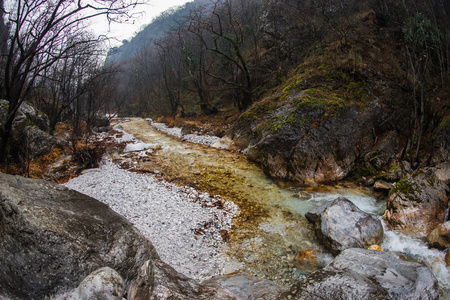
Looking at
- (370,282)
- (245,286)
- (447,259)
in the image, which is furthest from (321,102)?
(245,286)

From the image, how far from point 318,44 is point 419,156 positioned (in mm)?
9629

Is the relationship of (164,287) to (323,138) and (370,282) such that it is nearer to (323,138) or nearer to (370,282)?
(370,282)

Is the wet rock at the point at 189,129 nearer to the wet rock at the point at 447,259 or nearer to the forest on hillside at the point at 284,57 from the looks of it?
the forest on hillside at the point at 284,57

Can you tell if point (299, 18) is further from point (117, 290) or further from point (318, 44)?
point (117, 290)

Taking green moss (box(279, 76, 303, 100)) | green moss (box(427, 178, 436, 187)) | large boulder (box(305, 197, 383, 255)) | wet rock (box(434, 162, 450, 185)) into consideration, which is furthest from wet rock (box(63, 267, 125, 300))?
green moss (box(279, 76, 303, 100))

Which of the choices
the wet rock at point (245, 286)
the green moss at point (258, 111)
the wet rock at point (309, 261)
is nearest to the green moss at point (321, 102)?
the green moss at point (258, 111)

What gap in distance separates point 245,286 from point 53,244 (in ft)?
8.88

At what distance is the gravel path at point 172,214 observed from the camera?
421cm

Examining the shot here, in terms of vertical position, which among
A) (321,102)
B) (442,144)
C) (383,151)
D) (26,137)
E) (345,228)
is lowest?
(345,228)

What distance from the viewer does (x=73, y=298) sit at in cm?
253

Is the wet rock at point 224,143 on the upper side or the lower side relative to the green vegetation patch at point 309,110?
lower

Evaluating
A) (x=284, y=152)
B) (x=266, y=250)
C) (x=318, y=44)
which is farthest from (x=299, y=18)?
(x=266, y=250)

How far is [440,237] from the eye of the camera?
404 centimetres

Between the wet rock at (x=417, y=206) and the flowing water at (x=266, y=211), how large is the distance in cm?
34
